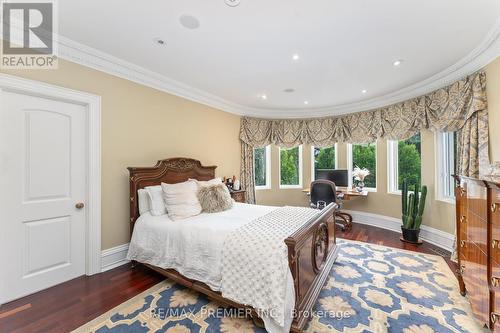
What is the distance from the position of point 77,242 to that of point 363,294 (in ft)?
10.5

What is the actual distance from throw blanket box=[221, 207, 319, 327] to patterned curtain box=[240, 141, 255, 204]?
3.03 meters

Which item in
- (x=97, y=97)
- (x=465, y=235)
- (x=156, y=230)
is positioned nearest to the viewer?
(x=465, y=235)

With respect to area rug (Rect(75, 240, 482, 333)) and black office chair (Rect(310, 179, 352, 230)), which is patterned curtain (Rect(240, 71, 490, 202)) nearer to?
black office chair (Rect(310, 179, 352, 230))

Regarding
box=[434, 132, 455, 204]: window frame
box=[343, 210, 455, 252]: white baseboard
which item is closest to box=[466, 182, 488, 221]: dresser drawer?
box=[343, 210, 455, 252]: white baseboard

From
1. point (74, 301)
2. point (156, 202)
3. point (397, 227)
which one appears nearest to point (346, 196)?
point (397, 227)

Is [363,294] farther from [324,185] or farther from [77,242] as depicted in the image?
[77,242]

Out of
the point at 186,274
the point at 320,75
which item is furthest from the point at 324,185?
the point at 186,274

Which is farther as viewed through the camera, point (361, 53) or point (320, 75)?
point (320, 75)

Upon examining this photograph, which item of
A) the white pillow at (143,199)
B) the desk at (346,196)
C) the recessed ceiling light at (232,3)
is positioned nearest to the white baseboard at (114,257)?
the white pillow at (143,199)

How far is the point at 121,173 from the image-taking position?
2.86 m

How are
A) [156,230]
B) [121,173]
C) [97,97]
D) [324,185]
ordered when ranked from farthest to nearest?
[324,185] < [121,173] < [97,97] < [156,230]


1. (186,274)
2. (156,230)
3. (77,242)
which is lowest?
(186,274)

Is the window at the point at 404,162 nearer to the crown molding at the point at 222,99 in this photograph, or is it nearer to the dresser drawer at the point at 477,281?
the crown molding at the point at 222,99

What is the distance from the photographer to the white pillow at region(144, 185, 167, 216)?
8.84 ft
